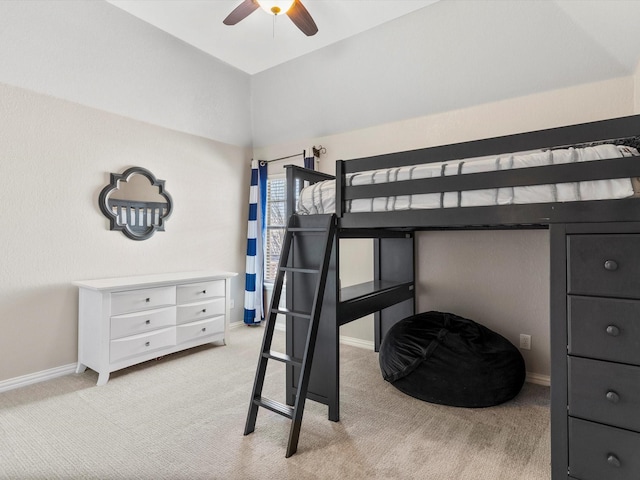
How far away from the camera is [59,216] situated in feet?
9.54

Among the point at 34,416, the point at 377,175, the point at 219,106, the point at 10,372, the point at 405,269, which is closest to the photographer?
the point at 377,175

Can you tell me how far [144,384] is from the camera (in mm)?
2746

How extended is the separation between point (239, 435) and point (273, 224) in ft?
9.34

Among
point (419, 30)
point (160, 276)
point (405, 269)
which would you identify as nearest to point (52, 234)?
point (160, 276)

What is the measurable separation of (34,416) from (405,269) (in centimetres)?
293

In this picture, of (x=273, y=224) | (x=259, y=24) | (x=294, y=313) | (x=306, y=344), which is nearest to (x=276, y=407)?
(x=306, y=344)

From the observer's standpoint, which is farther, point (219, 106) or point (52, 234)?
point (219, 106)

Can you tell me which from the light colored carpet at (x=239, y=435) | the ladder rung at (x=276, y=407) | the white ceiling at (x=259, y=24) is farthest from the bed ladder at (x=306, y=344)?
the white ceiling at (x=259, y=24)

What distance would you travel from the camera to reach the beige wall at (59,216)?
2.68m

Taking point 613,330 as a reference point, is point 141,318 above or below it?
below

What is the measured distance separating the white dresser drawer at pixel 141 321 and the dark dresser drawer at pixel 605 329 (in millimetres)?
2919

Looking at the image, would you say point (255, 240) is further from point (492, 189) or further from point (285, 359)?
point (492, 189)

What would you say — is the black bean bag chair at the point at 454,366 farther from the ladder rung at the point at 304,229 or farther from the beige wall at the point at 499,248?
the ladder rung at the point at 304,229

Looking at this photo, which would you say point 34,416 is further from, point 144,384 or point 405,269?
point 405,269
